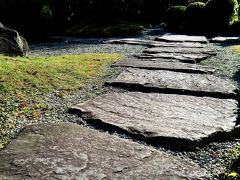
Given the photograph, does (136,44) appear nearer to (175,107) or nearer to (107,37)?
(107,37)

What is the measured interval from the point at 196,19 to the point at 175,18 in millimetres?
949

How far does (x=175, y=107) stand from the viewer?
3.59 meters

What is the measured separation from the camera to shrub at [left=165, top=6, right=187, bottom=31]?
44.4 ft

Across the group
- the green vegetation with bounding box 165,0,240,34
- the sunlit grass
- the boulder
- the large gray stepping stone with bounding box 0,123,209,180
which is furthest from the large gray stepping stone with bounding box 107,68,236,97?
the green vegetation with bounding box 165,0,240,34

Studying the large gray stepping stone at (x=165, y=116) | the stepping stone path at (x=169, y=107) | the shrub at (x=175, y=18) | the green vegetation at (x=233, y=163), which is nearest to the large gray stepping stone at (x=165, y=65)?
the stepping stone path at (x=169, y=107)

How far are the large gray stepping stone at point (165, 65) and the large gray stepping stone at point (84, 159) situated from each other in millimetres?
3030

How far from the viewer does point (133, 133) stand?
2.90 m

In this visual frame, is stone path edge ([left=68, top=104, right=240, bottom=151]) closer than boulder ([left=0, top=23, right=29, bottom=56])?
Yes

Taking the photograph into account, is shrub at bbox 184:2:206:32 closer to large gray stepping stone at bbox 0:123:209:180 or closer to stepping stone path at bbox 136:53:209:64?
stepping stone path at bbox 136:53:209:64

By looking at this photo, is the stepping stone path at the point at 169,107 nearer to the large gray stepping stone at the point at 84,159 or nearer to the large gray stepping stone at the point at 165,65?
the large gray stepping stone at the point at 165,65

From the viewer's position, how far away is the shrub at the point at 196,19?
13008 millimetres

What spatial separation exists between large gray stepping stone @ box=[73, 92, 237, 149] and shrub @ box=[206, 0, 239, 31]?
958cm

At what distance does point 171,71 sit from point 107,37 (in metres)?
7.13

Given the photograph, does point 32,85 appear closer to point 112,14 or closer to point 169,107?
point 169,107
